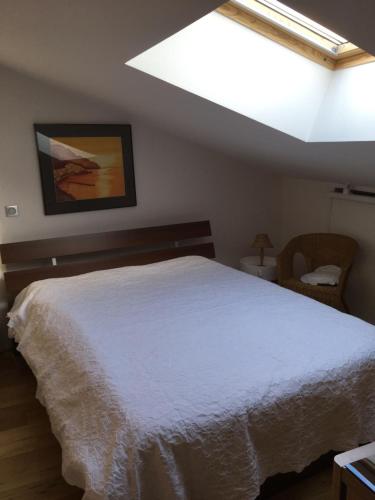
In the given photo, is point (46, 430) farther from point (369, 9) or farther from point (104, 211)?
point (369, 9)

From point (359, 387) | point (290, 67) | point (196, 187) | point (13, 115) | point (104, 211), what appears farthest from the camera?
point (196, 187)

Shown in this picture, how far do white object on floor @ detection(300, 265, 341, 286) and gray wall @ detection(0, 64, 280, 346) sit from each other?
0.93 metres

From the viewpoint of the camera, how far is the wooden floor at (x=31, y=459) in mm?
1781

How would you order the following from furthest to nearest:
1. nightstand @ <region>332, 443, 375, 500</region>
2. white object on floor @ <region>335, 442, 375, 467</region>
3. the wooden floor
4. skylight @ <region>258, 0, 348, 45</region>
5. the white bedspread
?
skylight @ <region>258, 0, 348, 45</region>, the wooden floor, the white bedspread, white object on floor @ <region>335, 442, 375, 467</region>, nightstand @ <region>332, 443, 375, 500</region>

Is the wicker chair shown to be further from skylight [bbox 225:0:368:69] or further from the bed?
skylight [bbox 225:0:368:69]

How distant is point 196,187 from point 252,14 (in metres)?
1.80

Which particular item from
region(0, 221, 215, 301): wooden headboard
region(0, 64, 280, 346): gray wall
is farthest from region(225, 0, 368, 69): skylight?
region(0, 221, 215, 301): wooden headboard

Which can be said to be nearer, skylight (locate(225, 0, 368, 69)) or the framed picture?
skylight (locate(225, 0, 368, 69))

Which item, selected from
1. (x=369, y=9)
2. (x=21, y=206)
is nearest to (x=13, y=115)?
(x=21, y=206)

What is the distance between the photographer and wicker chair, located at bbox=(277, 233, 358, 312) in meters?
2.98

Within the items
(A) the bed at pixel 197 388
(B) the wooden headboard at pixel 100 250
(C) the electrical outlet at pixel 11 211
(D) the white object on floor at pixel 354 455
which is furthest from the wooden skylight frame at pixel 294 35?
(C) the electrical outlet at pixel 11 211

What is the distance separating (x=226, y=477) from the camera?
4.69ft

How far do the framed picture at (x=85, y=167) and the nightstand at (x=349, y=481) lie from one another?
8.32 ft

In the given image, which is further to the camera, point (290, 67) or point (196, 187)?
point (196, 187)
